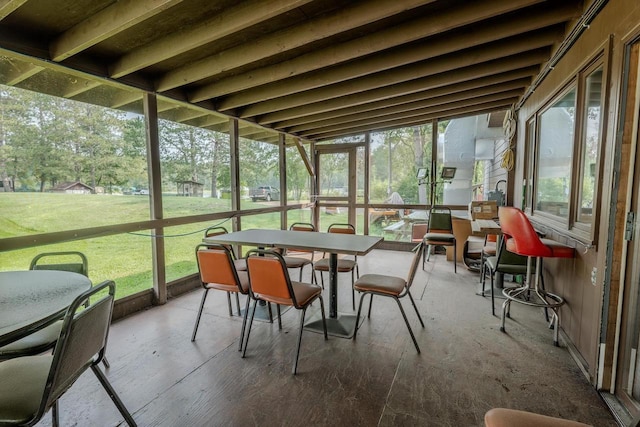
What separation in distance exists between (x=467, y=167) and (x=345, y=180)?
8.39ft

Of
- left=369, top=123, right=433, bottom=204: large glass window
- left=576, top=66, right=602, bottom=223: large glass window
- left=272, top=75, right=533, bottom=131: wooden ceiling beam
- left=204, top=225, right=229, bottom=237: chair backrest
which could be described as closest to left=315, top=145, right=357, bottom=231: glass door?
left=369, top=123, right=433, bottom=204: large glass window

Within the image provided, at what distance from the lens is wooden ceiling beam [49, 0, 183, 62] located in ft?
6.04

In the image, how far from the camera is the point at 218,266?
238cm

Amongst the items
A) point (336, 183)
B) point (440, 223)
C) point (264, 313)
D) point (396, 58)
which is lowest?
point (264, 313)

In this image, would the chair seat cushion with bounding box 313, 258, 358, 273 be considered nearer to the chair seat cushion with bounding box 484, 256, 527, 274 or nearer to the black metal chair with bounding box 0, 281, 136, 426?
the chair seat cushion with bounding box 484, 256, 527, 274

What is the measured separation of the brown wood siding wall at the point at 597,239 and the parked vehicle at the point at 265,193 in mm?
3918

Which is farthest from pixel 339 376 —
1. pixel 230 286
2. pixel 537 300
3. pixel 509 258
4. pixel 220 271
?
pixel 537 300

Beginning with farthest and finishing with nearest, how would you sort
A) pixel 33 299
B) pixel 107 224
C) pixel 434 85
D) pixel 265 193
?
pixel 265 193, pixel 434 85, pixel 107 224, pixel 33 299

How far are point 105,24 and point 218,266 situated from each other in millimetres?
1892

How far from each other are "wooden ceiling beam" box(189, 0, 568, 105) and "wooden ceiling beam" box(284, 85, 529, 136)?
4.33 ft

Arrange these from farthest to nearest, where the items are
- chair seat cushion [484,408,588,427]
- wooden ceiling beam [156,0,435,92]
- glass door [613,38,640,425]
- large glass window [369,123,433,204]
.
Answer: large glass window [369,123,433,204] → wooden ceiling beam [156,0,435,92] → glass door [613,38,640,425] → chair seat cushion [484,408,588,427]

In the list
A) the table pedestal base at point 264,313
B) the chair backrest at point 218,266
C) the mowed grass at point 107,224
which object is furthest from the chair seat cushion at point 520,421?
the mowed grass at point 107,224

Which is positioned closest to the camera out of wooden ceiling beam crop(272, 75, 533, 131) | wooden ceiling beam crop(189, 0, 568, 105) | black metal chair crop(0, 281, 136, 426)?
black metal chair crop(0, 281, 136, 426)

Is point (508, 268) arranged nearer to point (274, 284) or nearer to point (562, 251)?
point (562, 251)
